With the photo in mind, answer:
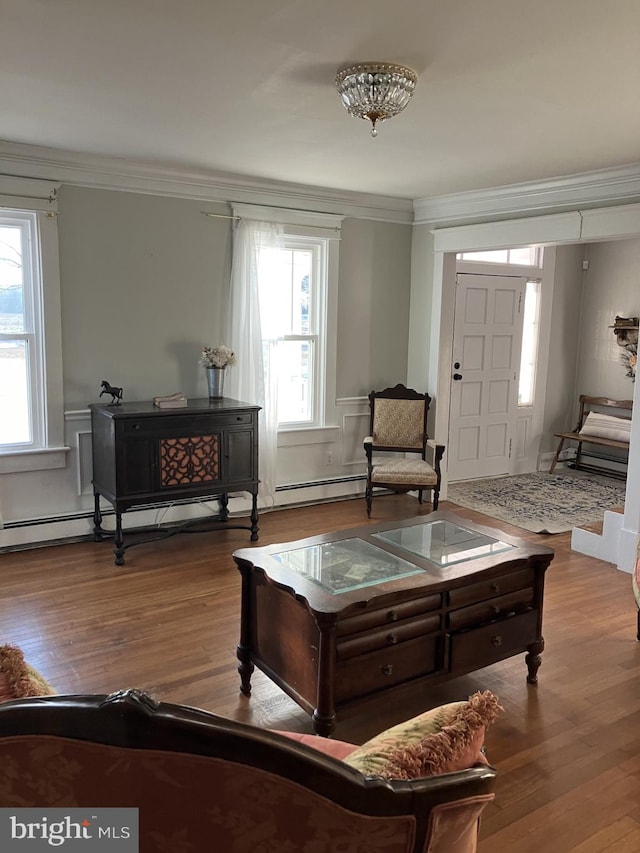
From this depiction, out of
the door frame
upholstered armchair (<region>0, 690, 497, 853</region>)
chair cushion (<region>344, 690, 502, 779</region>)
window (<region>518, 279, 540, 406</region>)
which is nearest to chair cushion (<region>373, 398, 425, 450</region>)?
the door frame

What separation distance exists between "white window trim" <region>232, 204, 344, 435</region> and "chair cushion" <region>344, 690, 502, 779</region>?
4.15m

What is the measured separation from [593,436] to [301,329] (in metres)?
3.17

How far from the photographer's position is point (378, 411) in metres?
5.61

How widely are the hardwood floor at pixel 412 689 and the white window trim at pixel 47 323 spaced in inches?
23.5

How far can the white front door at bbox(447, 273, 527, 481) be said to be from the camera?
6121 mm

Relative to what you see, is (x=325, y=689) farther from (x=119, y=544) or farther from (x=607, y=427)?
(x=607, y=427)

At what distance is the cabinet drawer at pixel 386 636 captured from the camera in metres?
2.35

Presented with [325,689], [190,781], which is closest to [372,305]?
[325,689]

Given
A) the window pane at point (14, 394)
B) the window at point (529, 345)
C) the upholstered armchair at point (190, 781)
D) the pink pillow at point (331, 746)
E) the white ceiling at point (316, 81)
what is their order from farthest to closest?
the window at point (529, 345) < the window pane at point (14, 394) < the white ceiling at point (316, 81) < the pink pillow at point (331, 746) < the upholstered armchair at point (190, 781)

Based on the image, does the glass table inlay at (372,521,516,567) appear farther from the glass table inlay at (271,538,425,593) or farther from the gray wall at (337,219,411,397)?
the gray wall at (337,219,411,397)

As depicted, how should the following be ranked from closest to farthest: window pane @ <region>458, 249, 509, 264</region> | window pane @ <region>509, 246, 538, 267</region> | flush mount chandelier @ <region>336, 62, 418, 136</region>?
1. flush mount chandelier @ <region>336, 62, 418, 136</region>
2. window pane @ <region>458, 249, 509, 264</region>
3. window pane @ <region>509, 246, 538, 267</region>

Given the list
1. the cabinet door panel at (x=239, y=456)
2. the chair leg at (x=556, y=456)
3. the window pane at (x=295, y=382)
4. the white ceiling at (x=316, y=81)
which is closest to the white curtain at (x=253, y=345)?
the window pane at (x=295, y=382)

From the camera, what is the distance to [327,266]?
5.37m

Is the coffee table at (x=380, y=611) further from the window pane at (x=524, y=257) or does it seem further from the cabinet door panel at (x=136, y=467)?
the window pane at (x=524, y=257)
